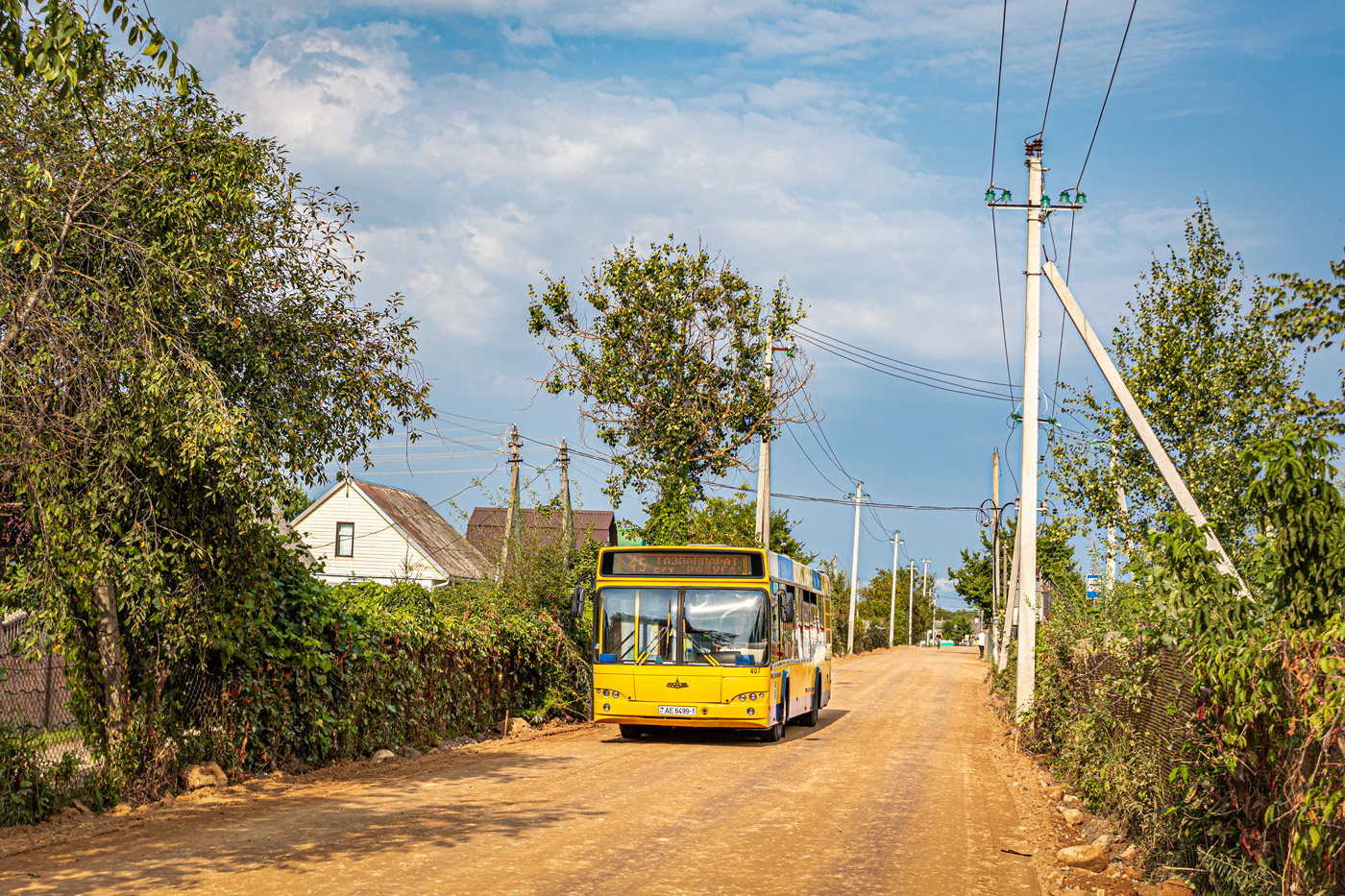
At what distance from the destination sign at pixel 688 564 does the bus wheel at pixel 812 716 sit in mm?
4937

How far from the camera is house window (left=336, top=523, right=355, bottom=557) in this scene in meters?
52.2

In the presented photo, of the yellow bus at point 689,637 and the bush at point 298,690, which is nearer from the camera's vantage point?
the bush at point 298,690

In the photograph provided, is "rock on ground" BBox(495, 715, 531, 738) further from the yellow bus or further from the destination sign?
the destination sign

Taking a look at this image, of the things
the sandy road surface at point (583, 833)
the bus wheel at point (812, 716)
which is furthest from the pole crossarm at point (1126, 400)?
the bus wheel at point (812, 716)

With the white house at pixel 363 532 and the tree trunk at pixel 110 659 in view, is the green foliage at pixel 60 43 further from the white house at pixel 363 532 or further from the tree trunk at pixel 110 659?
the white house at pixel 363 532

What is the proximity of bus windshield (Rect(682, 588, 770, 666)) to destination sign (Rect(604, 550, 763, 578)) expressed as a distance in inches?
11.0

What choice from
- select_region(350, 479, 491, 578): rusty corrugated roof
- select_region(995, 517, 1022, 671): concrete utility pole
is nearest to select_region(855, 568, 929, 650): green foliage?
select_region(350, 479, 491, 578): rusty corrugated roof

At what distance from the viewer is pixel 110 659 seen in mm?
10586

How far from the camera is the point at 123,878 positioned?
24.8 ft

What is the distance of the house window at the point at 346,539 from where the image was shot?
52219 mm

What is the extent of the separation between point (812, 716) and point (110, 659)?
14.4 meters

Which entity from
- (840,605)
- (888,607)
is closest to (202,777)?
(840,605)

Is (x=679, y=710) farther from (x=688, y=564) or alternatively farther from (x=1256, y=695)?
(x=1256, y=695)

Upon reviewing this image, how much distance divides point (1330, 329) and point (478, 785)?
9.27m
